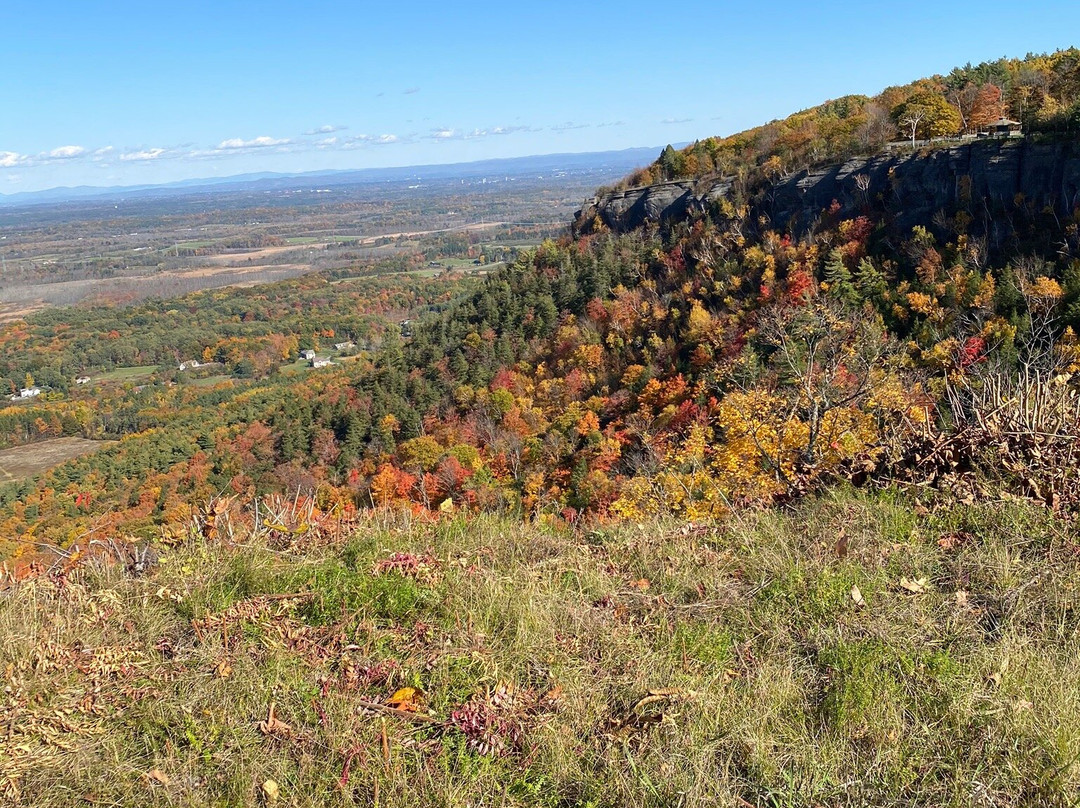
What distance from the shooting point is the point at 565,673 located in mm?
3016

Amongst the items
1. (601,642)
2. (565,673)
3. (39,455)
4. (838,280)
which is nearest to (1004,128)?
(838,280)

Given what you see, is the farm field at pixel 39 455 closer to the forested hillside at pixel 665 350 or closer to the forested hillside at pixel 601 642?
the forested hillside at pixel 665 350

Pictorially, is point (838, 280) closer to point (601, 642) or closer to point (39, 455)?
point (601, 642)

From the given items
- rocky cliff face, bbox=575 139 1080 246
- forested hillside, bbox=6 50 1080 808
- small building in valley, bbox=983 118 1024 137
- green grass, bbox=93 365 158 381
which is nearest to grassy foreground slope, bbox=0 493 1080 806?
forested hillside, bbox=6 50 1080 808

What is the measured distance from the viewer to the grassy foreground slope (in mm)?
2422

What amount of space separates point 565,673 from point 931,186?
1432 inches

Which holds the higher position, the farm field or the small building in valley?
the small building in valley

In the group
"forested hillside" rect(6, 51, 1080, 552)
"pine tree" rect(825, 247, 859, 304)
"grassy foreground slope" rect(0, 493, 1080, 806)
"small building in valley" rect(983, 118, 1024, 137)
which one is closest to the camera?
"grassy foreground slope" rect(0, 493, 1080, 806)

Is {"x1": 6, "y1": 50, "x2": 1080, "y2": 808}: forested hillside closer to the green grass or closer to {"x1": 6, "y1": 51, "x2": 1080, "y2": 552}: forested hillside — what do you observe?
{"x1": 6, "y1": 51, "x2": 1080, "y2": 552}: forested hillside

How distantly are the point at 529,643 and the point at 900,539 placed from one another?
238 cm

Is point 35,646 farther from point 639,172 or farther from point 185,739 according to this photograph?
point 639,172

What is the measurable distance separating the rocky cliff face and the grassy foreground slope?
102 ft

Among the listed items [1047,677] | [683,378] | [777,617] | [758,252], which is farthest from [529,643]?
[758,252]

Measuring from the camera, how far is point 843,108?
46.3 meters
